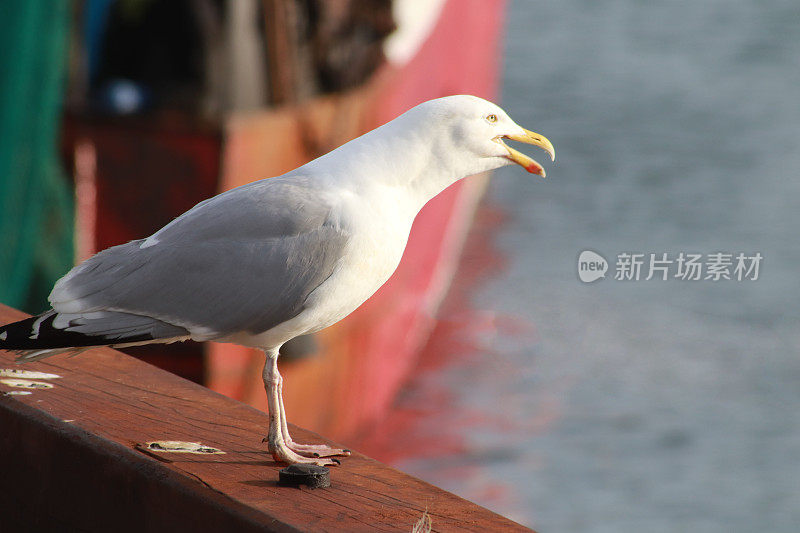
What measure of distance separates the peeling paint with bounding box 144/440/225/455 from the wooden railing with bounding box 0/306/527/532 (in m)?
0.01

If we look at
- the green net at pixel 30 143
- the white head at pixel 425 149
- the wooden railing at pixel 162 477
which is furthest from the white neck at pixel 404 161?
the green net at pixel 30 143

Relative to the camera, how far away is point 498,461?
9039 mm

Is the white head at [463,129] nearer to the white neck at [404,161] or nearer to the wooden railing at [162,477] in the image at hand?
the white neck at [404,161]

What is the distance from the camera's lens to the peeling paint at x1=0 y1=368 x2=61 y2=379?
95.1 inches

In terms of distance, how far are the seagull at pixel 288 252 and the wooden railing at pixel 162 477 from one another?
12 cm

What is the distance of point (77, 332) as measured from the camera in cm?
216

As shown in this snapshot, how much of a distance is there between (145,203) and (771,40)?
18333 millimetres

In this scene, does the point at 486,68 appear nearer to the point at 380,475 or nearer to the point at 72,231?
the point at 72,231

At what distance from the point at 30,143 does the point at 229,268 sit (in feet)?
12.0

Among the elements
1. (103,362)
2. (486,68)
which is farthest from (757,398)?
(103,362)

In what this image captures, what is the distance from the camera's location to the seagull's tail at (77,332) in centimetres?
211
